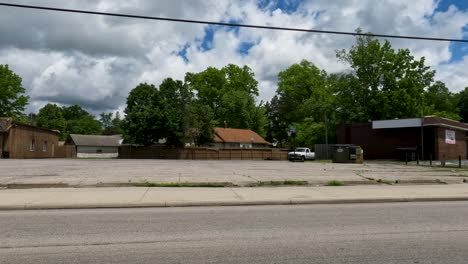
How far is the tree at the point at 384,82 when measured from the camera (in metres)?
58.0

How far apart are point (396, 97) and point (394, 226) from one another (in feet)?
170

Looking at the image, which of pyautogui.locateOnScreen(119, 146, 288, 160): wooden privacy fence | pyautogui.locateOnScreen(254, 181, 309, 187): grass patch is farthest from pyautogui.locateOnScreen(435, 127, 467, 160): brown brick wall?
pyautogui.locateOnScreen(254, 181, 309, 187): grass patch

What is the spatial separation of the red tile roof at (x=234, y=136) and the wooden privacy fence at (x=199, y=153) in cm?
1771

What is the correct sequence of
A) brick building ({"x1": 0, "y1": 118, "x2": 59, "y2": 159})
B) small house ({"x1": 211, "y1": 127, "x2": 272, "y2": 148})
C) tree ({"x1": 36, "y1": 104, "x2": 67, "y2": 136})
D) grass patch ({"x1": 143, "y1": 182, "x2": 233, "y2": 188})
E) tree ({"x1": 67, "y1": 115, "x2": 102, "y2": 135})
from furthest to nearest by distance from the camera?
1. tree ({"x1": 67, "y1": 115, "x2": 102, "y2": 135})
2. tree ({"x1": 36, "y1": 104, "x2": 67, "y2": 136})
3. small house ({"x1": 211, "y1": 127, "x2": 272, "y2": 148})
4. brick building ({"x1": 0, "y1": 118, "x2": 59, "y2": 159})
5. grass patch ({"x1": 143, "y1": 182, "x2": 233, "y2": 188})

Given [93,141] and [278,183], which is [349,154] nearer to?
[278,183]

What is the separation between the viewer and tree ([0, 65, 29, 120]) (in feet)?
241

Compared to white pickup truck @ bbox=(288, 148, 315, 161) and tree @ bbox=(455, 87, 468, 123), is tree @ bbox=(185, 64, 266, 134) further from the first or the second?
tree @ bbox=(455, 87, 468, 123)

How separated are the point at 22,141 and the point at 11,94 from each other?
25.9m

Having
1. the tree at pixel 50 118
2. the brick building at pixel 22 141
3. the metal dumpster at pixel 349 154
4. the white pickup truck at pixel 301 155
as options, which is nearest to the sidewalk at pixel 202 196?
the metal dumpster at pixel 349 154

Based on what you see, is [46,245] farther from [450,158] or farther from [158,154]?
[158,154]

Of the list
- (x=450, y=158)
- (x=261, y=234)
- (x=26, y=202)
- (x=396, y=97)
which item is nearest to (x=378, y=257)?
(x=261, y=234)

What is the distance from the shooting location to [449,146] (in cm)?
4753

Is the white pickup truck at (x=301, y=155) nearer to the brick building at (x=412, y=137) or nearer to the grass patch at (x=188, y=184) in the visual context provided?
the brick building at (x=412, y=137)

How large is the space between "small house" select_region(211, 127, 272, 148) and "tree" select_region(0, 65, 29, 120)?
34371mm
